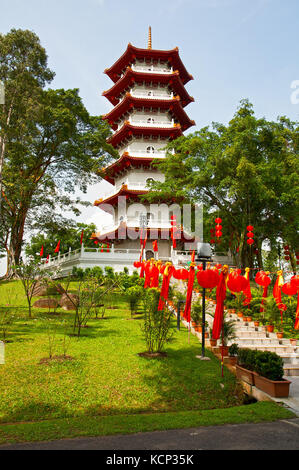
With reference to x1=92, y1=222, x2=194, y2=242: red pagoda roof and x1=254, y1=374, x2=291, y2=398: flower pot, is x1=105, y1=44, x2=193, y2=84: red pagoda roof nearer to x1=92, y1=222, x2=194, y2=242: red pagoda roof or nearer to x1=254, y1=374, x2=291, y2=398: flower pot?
x1=92, y1=222, x2=194, y2=242: red pagoda roof

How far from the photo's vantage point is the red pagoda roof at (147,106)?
25.1 meters

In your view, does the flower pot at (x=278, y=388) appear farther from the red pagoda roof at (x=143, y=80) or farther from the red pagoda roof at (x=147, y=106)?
the red pagoda roof at (x=143, y=80)

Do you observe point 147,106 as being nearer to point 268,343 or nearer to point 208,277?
point 268,343

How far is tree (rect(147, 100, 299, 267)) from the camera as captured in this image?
682 inches

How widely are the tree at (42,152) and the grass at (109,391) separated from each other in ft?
36.4

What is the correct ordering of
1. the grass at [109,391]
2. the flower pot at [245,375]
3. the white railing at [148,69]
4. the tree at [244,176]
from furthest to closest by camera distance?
the white railing at [148,69]
the tree at [244,176]
the flower pot at [245,375]
the grass at [109,391]

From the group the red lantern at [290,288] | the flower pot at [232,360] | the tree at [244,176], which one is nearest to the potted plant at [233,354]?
the flower pot at [232,360]

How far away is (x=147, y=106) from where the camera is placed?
26.1 m


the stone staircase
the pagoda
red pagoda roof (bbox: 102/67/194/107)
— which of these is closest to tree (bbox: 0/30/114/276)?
the pagoda

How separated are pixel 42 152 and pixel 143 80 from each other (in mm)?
12213
